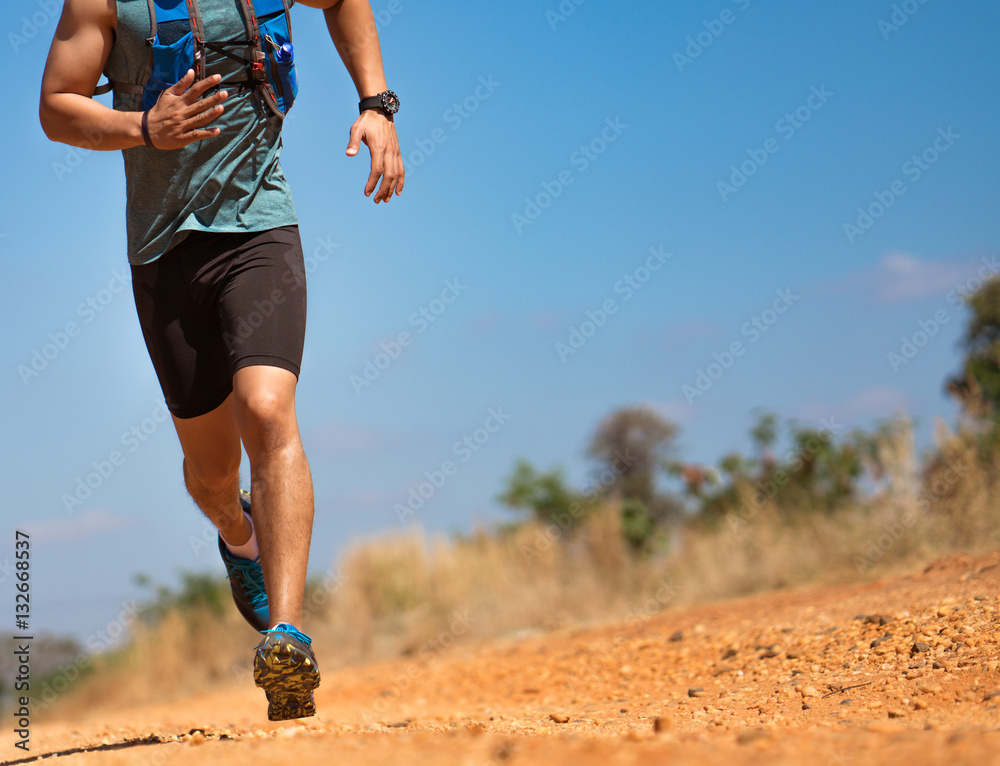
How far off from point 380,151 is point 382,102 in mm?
224

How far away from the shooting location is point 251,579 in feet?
11.9

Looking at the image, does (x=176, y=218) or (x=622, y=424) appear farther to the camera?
(x=622, y=424)

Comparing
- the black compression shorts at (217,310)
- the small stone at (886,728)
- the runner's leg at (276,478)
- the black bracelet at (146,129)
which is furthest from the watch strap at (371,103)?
the small stone at (886,728)

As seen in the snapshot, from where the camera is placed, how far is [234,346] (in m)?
2.86

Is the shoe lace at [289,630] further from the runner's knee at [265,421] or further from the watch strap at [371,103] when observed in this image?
the watch strap at [371,103]

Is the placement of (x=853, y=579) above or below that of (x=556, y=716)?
above

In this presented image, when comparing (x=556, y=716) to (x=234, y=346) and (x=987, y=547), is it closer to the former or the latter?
(x=234, y=346)

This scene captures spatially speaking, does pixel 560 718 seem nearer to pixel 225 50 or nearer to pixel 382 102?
pixel 382 102

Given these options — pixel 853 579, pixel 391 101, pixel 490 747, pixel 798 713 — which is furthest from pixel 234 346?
pixel 853 579

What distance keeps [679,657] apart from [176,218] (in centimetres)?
305

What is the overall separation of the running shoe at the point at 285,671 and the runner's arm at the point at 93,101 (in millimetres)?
1472

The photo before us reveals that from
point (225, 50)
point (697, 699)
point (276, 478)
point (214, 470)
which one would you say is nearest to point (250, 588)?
point (214, 470)

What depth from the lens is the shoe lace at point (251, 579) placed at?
3.63 m

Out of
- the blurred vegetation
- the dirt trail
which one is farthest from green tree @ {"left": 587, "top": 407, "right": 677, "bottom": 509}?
the dirt trail
